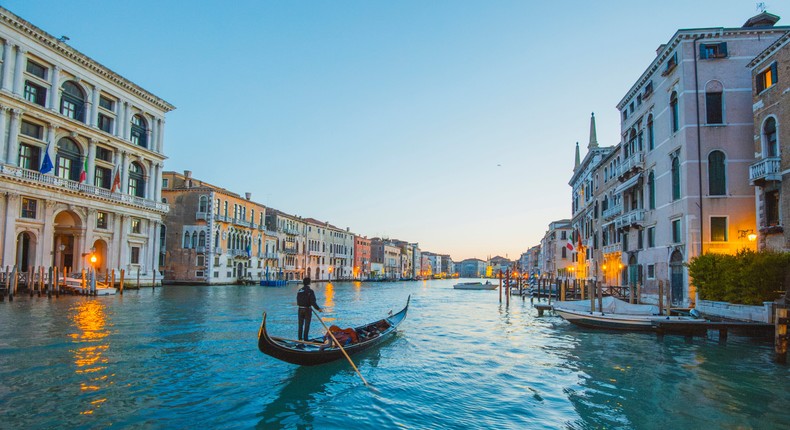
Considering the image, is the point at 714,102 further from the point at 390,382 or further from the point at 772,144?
the point at 390,382

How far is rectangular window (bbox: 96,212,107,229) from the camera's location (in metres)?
29.4

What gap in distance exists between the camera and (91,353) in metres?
9.55

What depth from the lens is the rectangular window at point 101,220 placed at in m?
29.4

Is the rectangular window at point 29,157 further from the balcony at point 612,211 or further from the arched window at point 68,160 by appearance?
the balcony at point 612,211

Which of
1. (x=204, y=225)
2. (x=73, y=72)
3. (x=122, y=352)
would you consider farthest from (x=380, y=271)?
(x=122, y=352)

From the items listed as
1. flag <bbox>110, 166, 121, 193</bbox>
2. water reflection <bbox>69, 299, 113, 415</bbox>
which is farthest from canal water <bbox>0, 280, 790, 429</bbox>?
flag <bbox>110, 166, 121, 193</bbox>

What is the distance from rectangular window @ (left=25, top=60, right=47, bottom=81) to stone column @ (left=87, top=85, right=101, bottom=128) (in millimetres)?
3132

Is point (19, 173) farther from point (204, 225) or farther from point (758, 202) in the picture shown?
point (758, 202)

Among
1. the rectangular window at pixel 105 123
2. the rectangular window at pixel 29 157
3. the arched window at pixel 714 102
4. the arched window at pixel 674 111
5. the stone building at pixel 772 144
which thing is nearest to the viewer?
the stone building at pixel 772 144

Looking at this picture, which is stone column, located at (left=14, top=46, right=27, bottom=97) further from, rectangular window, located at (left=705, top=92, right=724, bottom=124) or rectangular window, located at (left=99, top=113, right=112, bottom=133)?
rectangular window, located at (left=705, top=92, right=724, bottom=124)

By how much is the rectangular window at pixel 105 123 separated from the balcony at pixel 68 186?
418 centimetres

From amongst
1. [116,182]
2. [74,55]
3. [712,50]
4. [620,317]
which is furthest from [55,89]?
[712,50]

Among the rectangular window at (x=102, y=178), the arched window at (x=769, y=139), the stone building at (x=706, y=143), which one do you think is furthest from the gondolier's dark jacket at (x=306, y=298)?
the rectangular window at (x=102, y=178)

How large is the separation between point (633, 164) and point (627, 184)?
4.97ft
